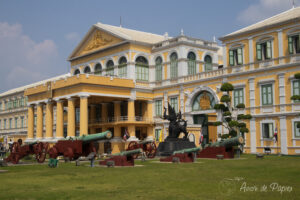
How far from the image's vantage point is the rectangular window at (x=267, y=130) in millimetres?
33625

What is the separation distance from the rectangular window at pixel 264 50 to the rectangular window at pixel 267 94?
106 inches

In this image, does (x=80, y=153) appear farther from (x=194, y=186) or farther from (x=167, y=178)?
(x=194, y=186)

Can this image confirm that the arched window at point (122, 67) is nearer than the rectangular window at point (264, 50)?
No

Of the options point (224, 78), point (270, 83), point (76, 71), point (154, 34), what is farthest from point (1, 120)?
point (270, 83)

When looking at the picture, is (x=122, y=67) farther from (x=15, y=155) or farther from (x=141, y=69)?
(x=15, y=155)

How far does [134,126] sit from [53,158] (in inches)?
820

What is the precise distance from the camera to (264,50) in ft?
115

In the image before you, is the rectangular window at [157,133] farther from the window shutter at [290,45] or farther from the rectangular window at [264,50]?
the window shutter at [290,45]

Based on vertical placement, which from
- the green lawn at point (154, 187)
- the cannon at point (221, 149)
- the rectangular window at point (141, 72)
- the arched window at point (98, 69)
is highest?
the arched window at point (98, 69)

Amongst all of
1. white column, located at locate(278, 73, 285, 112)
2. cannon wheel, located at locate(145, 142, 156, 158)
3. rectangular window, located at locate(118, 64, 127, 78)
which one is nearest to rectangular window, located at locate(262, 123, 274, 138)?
white column, located at locate(278, 73, 285, 112)

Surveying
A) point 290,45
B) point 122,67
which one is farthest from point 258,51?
point 122,67

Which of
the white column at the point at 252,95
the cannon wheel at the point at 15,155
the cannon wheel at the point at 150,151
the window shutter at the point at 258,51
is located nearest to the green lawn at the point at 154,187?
the cannon wheel at the point at 15,155

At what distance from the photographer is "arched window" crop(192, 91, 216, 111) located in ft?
129

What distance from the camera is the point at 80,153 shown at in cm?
2391
